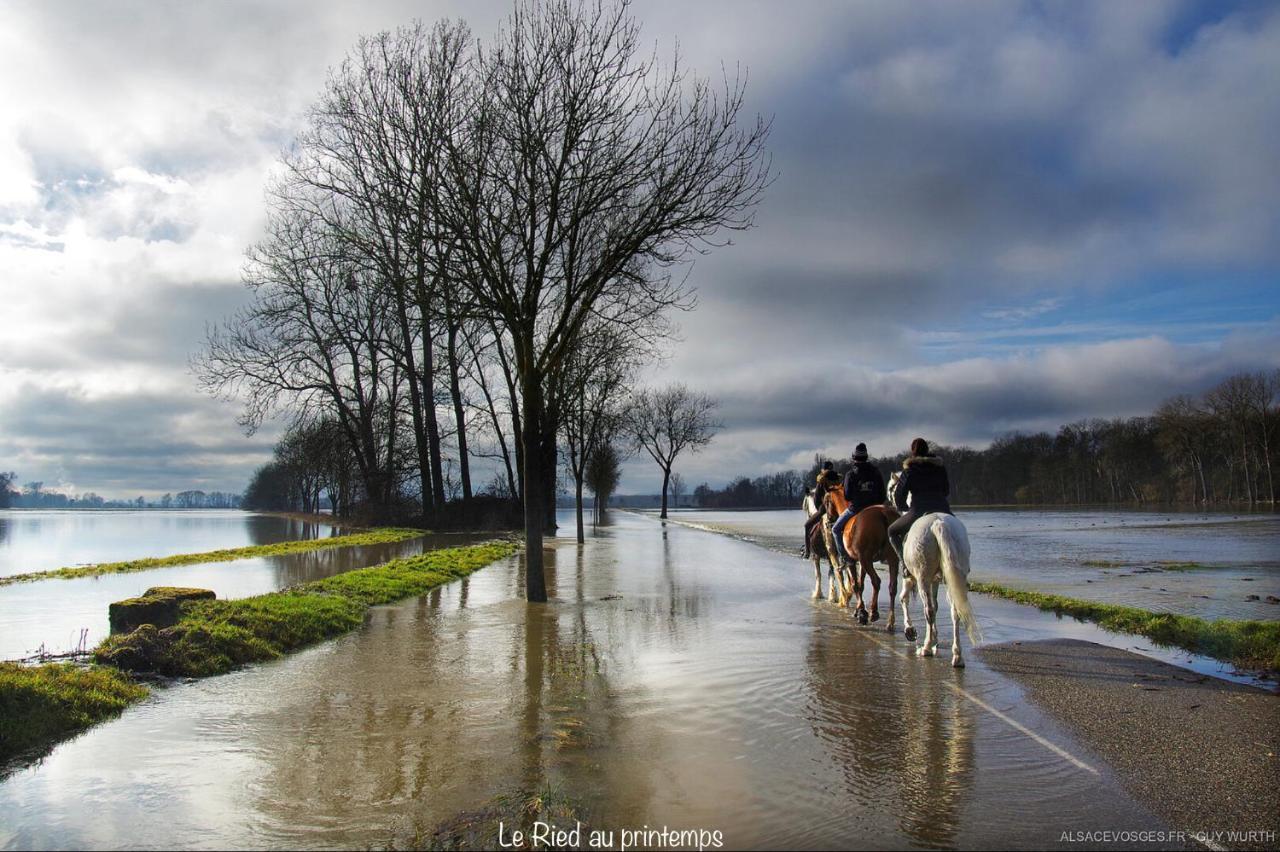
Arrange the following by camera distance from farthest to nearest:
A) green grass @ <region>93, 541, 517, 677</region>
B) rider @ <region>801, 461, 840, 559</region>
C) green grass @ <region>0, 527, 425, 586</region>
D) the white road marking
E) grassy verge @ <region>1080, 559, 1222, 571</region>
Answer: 1. grassy verge @ <region>1080, 559, 1222, 571</region>
2. green grass @ <region>0, 527, 425, 586</region>
3. rider @ <region>801, 461, 840, 559</region>
4. green grass @ <region>93, 541, 517, 677</region>
5. the white road marking

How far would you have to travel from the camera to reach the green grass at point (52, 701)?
5715mm

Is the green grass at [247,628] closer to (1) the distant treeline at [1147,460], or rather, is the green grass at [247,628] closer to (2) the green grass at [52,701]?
(2) the green grass at [52,701]

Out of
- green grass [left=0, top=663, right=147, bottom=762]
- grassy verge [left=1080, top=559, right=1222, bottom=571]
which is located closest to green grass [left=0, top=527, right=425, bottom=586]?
green grass [left=0, top=663, right=147, bottom=762]

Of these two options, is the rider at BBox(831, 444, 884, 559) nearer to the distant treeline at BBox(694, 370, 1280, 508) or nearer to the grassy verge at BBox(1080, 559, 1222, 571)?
the grassy verge at BBox(1080, 559, 1222, 571)

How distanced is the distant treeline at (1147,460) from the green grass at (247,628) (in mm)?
44208

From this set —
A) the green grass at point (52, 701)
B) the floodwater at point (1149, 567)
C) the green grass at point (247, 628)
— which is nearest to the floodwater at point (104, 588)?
the green grass at point (247, 628)

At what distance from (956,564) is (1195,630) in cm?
424

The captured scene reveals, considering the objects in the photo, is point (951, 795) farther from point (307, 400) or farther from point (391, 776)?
point (307, 400)

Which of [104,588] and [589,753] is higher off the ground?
[104,588]

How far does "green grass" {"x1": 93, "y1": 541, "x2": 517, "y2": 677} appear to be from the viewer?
8.06m

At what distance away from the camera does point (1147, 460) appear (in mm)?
96812

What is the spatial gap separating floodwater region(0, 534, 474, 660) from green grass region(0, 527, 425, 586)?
21.0 inches

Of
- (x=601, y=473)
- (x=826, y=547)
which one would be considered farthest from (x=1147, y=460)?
(x=826, y=547)

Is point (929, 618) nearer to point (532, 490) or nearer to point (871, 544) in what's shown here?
point (871, 544)
